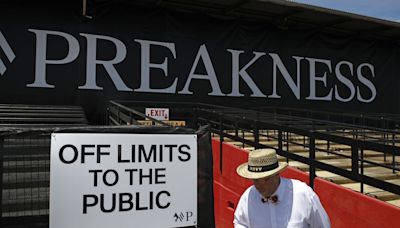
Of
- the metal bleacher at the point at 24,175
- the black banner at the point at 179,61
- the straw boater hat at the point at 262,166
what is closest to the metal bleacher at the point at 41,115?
the black banner at the point at 179,61

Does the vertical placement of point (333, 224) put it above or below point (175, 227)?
below

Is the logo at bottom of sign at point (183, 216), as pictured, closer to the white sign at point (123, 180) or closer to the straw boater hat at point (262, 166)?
the white sign at point (123, 180)

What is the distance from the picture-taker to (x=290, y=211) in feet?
8.79

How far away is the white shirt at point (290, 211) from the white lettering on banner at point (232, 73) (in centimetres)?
822

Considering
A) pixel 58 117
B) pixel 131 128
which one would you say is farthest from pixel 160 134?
pixel 58 117

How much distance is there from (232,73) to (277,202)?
9.43 metres

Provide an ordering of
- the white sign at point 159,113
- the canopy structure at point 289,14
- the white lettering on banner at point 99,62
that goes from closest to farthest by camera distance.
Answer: the white lettering on banner at point 99,62 < the white sign at point 159,113 < the canopy structure at point 289,14

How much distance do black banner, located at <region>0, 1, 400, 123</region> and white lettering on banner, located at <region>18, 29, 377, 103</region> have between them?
0.09ft

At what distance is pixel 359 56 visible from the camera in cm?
1415

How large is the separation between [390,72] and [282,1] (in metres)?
5.93

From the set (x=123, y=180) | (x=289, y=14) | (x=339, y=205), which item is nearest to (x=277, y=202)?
(x=123, y=180)

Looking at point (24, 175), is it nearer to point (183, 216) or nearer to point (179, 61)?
point (183, 216)

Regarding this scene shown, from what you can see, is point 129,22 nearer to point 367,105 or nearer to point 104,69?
point 104,69

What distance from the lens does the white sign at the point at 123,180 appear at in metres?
2.62
